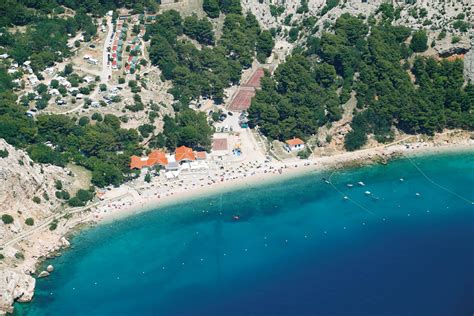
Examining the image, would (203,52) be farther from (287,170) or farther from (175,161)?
(287,170)

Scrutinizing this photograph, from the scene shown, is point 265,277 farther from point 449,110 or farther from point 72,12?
point 72,12

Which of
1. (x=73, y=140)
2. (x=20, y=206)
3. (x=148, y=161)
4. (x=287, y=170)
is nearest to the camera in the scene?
(x=20, y=206)

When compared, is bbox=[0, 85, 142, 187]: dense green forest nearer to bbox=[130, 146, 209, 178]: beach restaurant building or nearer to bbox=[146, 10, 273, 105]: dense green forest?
bbox=[130, 146, 209, 178]: beach restaurant building

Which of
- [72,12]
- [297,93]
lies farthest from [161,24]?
[297,93]

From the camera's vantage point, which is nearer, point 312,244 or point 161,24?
point 312,244

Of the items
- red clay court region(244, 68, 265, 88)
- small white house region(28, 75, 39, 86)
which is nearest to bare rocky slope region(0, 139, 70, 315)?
small white house region(28, 75, 39, 86)

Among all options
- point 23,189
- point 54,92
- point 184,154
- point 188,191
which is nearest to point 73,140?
point 54,92
